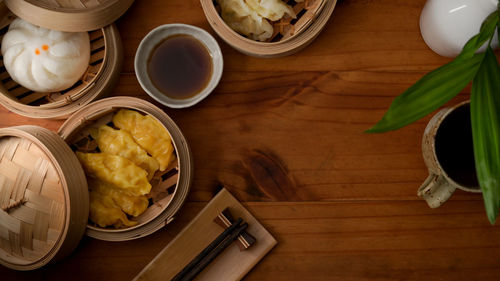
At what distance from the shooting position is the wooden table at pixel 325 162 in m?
1.51

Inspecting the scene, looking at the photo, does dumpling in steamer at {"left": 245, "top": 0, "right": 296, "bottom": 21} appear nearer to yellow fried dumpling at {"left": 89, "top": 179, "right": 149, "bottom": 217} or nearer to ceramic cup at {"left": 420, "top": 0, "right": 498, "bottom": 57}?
ceramic cup at {"left": 420, "top": 0, "right": 498, "bottom": 57}

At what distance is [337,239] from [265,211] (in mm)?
261

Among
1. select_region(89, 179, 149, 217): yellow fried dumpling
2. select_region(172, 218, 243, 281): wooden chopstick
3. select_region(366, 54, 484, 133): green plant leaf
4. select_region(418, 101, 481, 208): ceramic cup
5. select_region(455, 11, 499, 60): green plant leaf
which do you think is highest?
select_region(89, 179, 149, 217): yellow fried dumpling

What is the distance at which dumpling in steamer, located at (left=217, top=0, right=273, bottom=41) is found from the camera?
4.90ft

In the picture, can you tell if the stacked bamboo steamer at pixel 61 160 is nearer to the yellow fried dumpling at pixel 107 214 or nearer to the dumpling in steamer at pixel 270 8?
the yellow fried dumpling at pixel 107 214

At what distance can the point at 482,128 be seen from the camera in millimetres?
995

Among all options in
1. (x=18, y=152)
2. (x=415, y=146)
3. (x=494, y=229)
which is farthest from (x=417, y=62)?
(x=18, y=152)

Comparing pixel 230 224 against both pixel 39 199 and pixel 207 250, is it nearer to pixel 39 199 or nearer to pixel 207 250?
pixel 207 250

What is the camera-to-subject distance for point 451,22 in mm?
1377

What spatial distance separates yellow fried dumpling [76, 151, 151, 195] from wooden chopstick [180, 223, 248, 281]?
28 centimetres

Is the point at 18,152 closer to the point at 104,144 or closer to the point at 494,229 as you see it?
the point at 104,144

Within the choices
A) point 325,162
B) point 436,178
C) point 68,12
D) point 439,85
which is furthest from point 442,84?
point 68,12

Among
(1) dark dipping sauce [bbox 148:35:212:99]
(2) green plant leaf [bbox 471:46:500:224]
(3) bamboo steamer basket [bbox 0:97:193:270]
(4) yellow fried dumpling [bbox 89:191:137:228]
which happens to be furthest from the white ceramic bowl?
(2) green plant leaf [bbox 471:46:500:224]

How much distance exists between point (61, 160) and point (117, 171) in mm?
162
